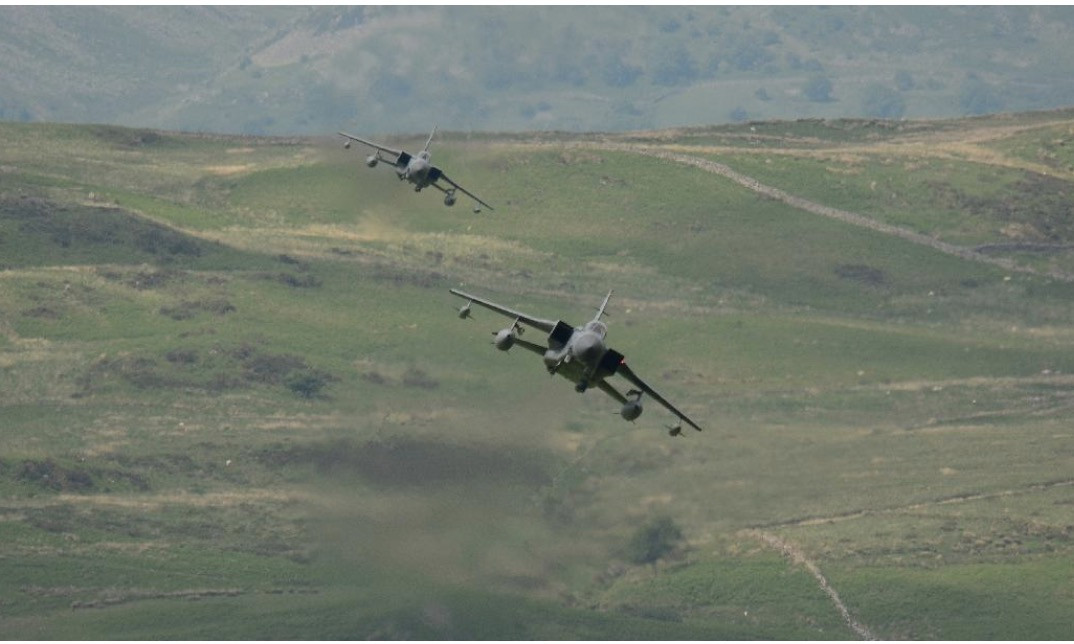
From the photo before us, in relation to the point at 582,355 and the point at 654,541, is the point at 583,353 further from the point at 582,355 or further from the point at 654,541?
the point at 654,541

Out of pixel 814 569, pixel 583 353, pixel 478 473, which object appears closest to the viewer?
pixel 583 353

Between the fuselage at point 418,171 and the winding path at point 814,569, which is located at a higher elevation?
the fuselage at point 418,171

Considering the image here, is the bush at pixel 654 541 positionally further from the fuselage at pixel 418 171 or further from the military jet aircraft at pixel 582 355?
the military jet aircraft at pixel 582 355

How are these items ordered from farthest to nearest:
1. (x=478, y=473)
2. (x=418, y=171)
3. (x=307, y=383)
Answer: (x=307, y=383) → (x=478, y=473) → (x=418, y=171)

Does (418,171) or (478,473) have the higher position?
(418,171)

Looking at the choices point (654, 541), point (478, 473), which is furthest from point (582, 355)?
point (654, 541)

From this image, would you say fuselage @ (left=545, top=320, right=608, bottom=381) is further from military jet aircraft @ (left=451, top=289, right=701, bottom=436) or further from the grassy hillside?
the grassy hillside

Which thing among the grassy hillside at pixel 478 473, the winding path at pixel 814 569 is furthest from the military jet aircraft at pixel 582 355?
the winding path at pixel 814 569

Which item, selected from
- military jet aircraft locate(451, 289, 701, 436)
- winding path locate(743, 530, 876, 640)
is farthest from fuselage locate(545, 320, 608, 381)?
winding path locate(743, 530, 876, 640)

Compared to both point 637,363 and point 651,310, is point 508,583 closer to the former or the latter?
point 637,363

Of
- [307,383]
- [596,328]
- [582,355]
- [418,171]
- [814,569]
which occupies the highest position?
[418,171]

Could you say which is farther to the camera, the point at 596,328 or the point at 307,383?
the point at 307,383

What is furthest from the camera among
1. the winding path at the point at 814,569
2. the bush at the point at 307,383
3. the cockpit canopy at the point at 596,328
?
the bush at the point at 307,383

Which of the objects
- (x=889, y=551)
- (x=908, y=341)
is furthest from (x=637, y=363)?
(x=889, y=551)
